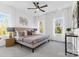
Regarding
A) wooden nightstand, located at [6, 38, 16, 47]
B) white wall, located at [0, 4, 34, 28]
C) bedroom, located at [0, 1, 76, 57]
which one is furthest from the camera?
white wall, located at [0, 4, 34, 28]

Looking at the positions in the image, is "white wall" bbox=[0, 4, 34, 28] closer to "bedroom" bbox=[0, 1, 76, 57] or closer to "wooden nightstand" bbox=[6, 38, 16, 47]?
"bedroom" bbox=[0, 1, 76, 57]

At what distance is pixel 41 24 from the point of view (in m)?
8.47

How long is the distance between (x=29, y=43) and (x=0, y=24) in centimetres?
269

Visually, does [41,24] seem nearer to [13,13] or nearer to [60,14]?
[60,14]

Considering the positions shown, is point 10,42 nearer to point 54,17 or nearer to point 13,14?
point 13,14

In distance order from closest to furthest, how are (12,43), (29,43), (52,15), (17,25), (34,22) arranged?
(29,43), (12,43), (17,25), (52,15), (34,22)

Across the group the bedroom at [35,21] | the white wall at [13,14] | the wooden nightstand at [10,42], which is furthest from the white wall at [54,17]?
the wooden nightstand at [10,42]

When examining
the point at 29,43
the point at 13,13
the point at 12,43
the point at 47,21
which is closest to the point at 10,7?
the point at 13,13

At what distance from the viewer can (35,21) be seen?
838 cm

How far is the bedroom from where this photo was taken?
4650 millimetres

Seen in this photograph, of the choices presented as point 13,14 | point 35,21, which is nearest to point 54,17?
point 35,21

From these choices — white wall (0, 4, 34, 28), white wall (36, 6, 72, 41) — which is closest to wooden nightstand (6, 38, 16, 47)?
white wall (0, 4, 34, 28)

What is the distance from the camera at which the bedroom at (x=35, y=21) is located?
15.3 ft

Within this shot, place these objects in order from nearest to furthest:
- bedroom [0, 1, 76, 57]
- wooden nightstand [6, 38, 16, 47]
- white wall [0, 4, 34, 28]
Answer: bedroom [0, 1, 76, 57] → wooden nightstand [6, 38, 16, 47] → white wall [0, 4, 34, 28]
